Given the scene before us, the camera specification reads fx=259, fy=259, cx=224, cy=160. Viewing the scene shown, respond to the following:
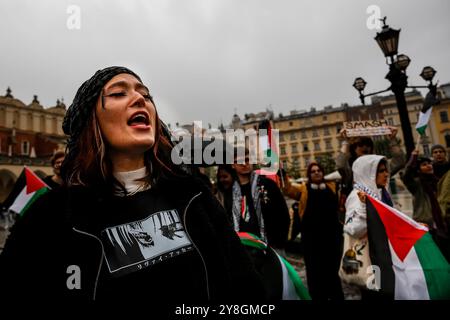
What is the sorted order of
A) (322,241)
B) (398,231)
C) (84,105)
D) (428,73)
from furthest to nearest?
1. (428,73)
2. (322,241)
3. (398,231)
4. (84,105)

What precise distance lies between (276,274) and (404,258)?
1.15m

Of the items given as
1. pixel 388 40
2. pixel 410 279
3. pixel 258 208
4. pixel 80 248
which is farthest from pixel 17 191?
pixel 388 40

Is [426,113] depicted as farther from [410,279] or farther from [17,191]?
[17,191]

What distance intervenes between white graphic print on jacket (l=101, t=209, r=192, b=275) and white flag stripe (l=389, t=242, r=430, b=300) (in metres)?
2.04

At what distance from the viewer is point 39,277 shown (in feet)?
3.02

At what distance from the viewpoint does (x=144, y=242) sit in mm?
1041

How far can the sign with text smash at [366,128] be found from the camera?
3.64 meters

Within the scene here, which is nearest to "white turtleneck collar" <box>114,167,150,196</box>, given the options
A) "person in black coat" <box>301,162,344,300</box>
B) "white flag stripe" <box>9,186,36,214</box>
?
"person in black coat" <box>301,162,344,300</box>

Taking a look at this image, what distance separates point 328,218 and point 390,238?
3.84 ft

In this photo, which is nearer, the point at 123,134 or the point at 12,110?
the point at 123,134

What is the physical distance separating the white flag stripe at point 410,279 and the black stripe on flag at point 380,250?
4cm
